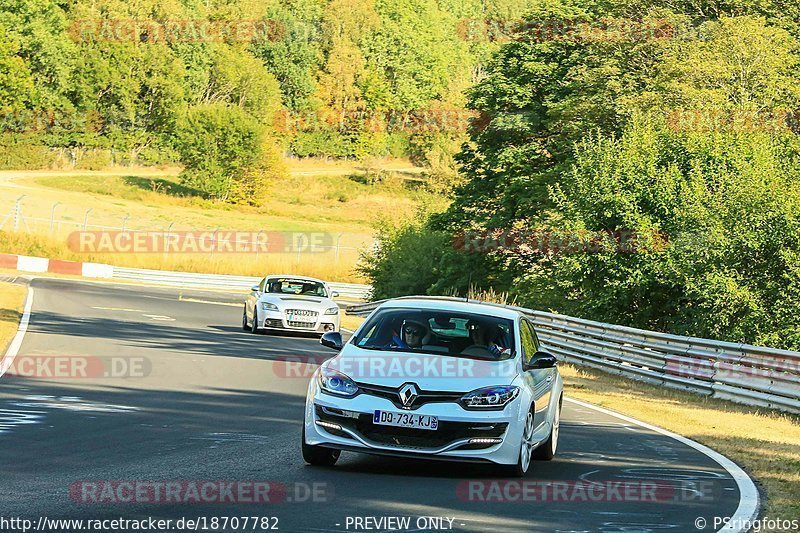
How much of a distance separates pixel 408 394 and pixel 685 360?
43.7 ft

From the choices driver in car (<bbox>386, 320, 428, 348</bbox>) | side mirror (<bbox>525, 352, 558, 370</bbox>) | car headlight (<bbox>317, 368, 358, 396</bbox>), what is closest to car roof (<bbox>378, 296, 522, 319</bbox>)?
driver in car (<bbox>386, 320, 428, 348</bbox>)

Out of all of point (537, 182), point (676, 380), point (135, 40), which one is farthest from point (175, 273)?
point (135, 40)

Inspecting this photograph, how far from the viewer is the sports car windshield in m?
11.0

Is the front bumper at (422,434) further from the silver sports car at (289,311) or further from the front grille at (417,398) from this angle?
the silver sports car at (289,311)

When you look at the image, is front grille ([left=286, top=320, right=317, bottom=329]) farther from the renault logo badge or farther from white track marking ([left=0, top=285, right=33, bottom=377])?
the renault logo badge

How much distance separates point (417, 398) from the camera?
988 cm

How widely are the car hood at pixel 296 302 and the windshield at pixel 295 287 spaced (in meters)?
0.46

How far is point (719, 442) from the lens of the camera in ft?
47.2

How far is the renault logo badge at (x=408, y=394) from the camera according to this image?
9.87 metres

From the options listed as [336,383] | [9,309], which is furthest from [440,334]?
[9,309]

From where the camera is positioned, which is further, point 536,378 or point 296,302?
point 296,302

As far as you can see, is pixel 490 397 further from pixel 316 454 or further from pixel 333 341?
pixel 333 341

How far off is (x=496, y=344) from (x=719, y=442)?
4435 millimetres

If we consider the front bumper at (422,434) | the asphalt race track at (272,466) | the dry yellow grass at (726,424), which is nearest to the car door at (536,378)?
the asphalt race track at (272,466)
